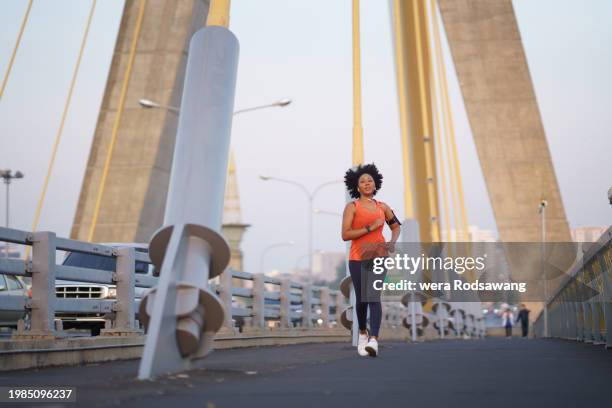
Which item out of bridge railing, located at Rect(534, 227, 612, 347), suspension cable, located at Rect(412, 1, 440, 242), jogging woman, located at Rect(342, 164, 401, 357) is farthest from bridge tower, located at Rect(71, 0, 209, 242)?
jogging woman, located at Rect(342, 164, 401, 357)

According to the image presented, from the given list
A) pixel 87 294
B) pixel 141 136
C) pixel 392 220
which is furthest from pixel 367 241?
pixel 141 136

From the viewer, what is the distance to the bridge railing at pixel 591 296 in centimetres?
1051

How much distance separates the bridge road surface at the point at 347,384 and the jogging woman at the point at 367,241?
3.80 ft

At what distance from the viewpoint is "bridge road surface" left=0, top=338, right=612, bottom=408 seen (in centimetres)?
474

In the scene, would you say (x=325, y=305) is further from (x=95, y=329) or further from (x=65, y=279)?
(x=65, y=279)

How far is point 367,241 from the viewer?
30.3 feet

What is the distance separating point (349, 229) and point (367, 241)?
195 millimetres

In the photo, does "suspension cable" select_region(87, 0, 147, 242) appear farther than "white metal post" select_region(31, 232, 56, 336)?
Yes

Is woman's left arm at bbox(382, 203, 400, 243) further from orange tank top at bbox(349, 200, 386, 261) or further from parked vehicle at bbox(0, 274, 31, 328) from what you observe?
parked vehicle at bbox(0, 274, 31, 328)

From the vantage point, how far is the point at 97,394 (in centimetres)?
506

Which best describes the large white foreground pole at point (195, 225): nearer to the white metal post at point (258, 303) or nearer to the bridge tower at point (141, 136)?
the white metal post at point (258, 303)

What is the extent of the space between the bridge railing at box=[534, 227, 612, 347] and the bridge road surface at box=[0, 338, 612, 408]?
2.57m

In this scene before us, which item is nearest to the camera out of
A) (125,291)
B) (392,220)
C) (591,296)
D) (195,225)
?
(195,225)

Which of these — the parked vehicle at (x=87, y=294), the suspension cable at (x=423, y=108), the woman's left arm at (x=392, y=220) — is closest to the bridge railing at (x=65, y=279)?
the parked vehicle at (x=87, y=294)
